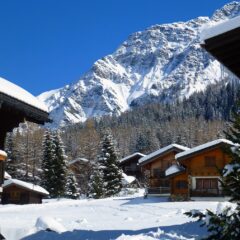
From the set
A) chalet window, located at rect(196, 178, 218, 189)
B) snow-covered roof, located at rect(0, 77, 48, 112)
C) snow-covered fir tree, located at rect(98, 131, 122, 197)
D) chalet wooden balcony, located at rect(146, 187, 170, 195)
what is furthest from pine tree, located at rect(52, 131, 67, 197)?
snow-covered roof, located at rect(0, 77, 48, 112)

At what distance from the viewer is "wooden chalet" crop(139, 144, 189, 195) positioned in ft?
178

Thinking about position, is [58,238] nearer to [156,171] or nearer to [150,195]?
[150,195]

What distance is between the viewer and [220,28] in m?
8.22

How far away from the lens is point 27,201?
200 feet

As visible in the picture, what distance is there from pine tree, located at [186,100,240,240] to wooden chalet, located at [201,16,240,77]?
1.42 m

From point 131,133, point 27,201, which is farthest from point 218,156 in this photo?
point 131,133

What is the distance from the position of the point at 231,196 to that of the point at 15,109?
6306mm

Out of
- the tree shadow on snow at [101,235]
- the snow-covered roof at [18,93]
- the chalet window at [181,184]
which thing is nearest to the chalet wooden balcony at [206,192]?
the chalet window at [181,184]

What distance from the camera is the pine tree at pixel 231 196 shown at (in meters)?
7.02

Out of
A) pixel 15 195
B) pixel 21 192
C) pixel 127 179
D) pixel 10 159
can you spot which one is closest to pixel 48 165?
pixel 21 192

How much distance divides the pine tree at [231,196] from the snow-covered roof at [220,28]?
1440 millimetres

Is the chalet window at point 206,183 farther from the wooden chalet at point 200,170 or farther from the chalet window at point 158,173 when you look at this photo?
the chalet window at point 158,173

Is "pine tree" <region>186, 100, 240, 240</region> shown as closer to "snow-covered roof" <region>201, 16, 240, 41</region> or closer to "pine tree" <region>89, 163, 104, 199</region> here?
"snow-covered roof" <region>201, 16, 240, 41</region>

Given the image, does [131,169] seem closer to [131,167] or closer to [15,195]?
[131,167]
